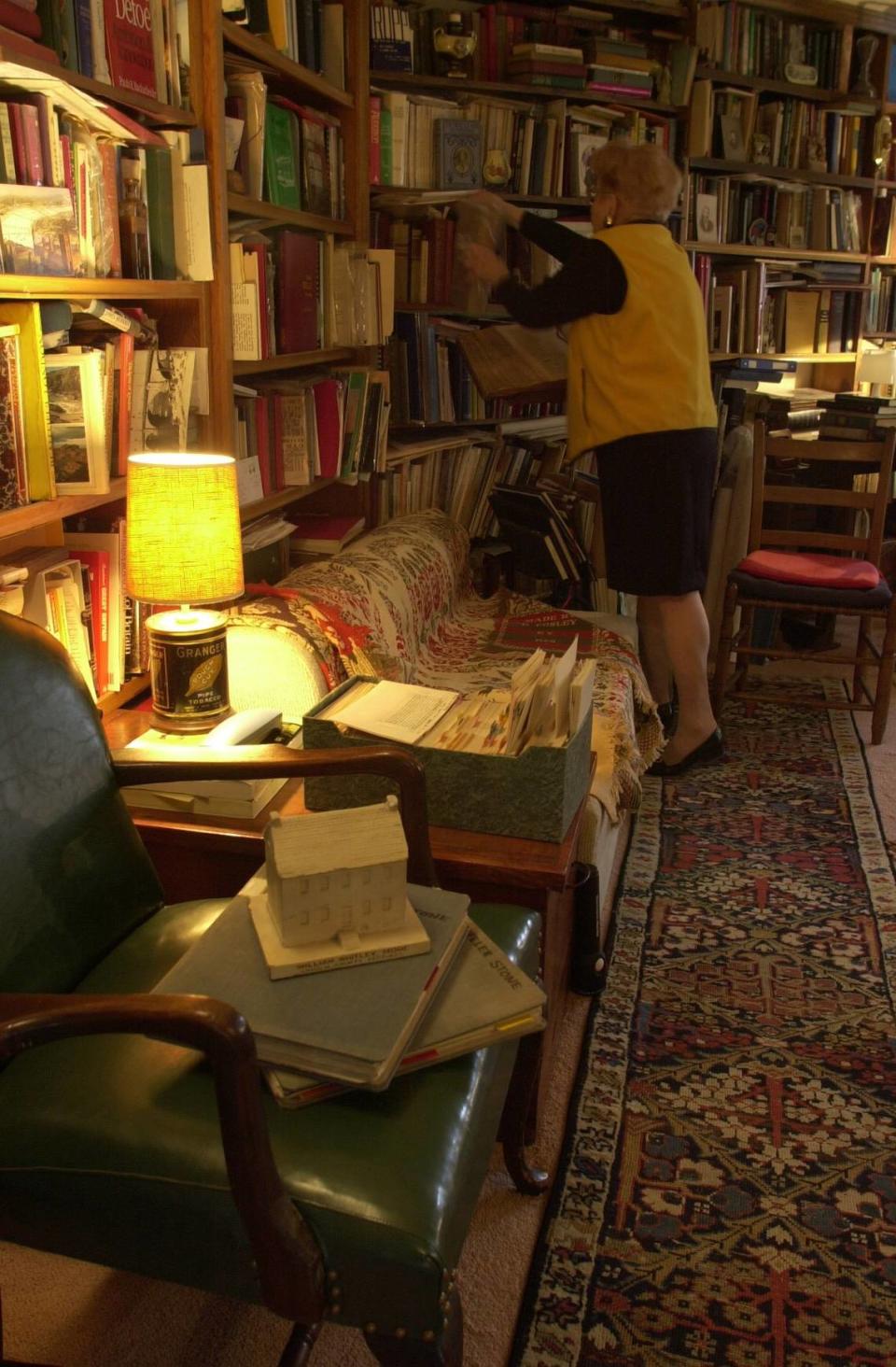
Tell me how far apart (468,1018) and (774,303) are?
415 cm

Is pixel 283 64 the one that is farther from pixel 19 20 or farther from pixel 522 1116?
pixel 522 1116

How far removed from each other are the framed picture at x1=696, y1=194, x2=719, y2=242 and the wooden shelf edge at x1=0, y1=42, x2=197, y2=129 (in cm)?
277

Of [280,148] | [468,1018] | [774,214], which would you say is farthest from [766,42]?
[468,1018]

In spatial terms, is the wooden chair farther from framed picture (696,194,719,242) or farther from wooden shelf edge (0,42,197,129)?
wooden shelf edge (0,42,197,129)

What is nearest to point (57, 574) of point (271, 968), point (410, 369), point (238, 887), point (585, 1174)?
point (238, 887)

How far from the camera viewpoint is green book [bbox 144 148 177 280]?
1859 mm

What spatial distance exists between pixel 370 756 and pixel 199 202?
3.48 ft

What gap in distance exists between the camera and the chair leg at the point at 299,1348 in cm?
126

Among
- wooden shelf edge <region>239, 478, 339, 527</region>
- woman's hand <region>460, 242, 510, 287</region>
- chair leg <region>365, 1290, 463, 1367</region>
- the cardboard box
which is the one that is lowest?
chair leg <region>365, 1290, 463, 1367</region>

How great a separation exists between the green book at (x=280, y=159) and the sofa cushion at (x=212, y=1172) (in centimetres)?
195

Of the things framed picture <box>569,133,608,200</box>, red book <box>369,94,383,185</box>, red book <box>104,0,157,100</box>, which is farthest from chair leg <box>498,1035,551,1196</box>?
framed picture <box>569,133,608,200</box>

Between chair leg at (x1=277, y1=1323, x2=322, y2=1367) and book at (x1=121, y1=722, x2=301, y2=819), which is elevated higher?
book at (x1=121, y1=722, x2=301, y2=819)

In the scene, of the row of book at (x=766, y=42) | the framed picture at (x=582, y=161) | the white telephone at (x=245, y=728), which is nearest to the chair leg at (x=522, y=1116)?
the white telephone at (x=245, y=728)

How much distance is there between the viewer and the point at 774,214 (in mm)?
4559
